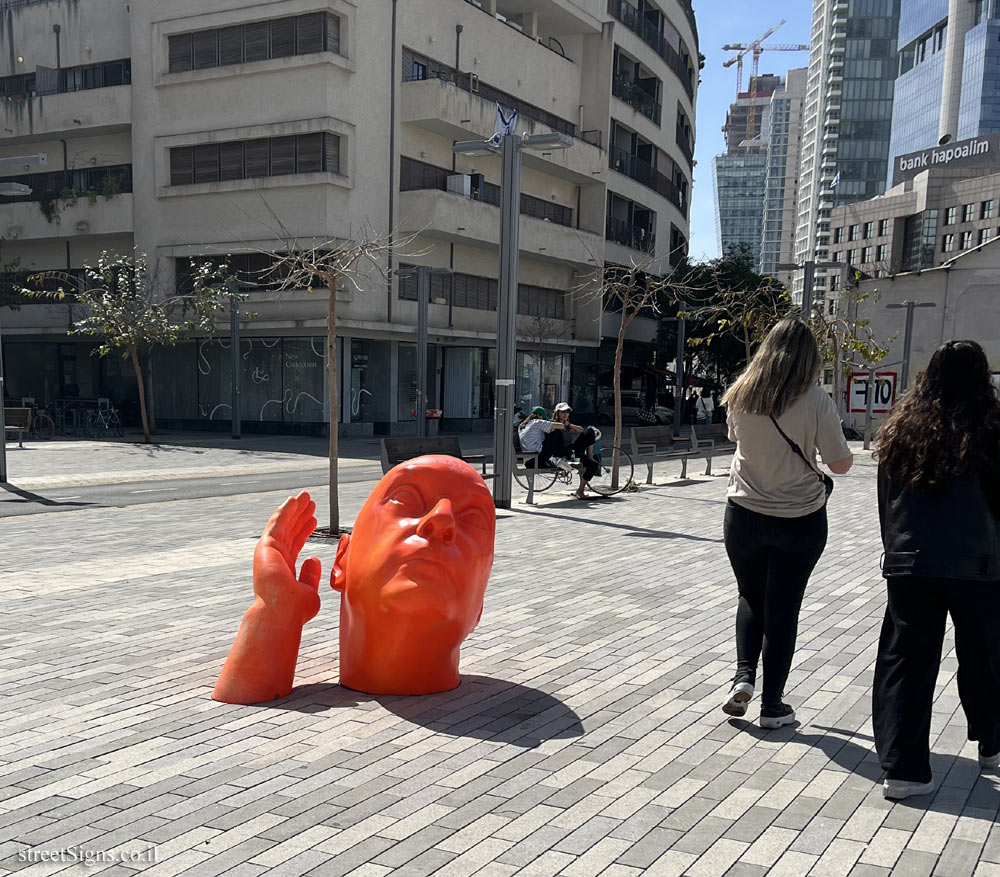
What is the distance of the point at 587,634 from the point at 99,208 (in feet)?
97.1

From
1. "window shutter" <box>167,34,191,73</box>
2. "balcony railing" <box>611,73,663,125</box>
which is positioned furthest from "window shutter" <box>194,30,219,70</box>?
"balcony railing" <box>611,73,663,125</box>

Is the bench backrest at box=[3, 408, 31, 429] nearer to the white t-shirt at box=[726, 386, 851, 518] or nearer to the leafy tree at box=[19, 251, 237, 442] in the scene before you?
the leafy tree at box=[19, 251, 237, 442]

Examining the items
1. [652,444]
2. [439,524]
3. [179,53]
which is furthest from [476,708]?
[179,53]

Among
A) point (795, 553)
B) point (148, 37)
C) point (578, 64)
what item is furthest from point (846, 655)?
point (578, 64)

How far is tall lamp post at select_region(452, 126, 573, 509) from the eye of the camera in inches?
474

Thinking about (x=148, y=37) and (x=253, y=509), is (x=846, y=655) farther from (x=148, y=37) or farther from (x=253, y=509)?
(x=148, y=37)

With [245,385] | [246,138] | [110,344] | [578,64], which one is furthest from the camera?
[578,64]

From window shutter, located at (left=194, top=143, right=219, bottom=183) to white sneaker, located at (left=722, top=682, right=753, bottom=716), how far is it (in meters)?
27.8

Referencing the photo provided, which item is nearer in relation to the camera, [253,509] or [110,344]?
[253,509]

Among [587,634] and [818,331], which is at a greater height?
[818,331]

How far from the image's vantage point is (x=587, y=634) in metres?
5.98

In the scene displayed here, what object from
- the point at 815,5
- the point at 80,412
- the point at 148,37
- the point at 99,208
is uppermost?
the point at 815,5

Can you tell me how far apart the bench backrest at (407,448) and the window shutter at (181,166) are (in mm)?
21407

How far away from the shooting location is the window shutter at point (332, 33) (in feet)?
87.9
